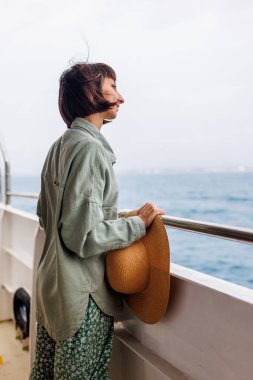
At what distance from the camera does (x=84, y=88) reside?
114 centimetres

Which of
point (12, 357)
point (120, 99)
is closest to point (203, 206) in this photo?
point (12, 357)

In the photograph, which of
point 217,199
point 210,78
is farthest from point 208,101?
point 217,199

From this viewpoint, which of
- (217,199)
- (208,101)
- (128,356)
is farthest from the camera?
(208,101)

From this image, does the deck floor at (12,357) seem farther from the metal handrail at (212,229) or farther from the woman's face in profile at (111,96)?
the woman's face in profile at (111,96)

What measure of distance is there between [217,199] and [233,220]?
8.11 meters

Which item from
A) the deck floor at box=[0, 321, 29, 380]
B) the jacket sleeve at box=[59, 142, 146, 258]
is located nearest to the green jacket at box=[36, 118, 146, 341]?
the jacket sleeve at box=[59, 142, 146, 258]

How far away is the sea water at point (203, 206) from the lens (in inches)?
1128

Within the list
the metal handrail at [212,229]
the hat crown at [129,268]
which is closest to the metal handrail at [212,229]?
the metal handrail at [212,229]

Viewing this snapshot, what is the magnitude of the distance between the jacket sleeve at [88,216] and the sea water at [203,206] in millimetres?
14940

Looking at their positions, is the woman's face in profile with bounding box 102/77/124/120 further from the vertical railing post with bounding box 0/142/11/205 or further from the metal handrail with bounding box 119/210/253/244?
the vertical railing post with bounding box 0/142/11/205

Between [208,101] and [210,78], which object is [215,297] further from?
[208,101]

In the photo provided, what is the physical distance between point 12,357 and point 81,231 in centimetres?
167

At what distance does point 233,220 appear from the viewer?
3338cm

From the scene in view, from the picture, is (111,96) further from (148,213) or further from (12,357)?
(12,357)
